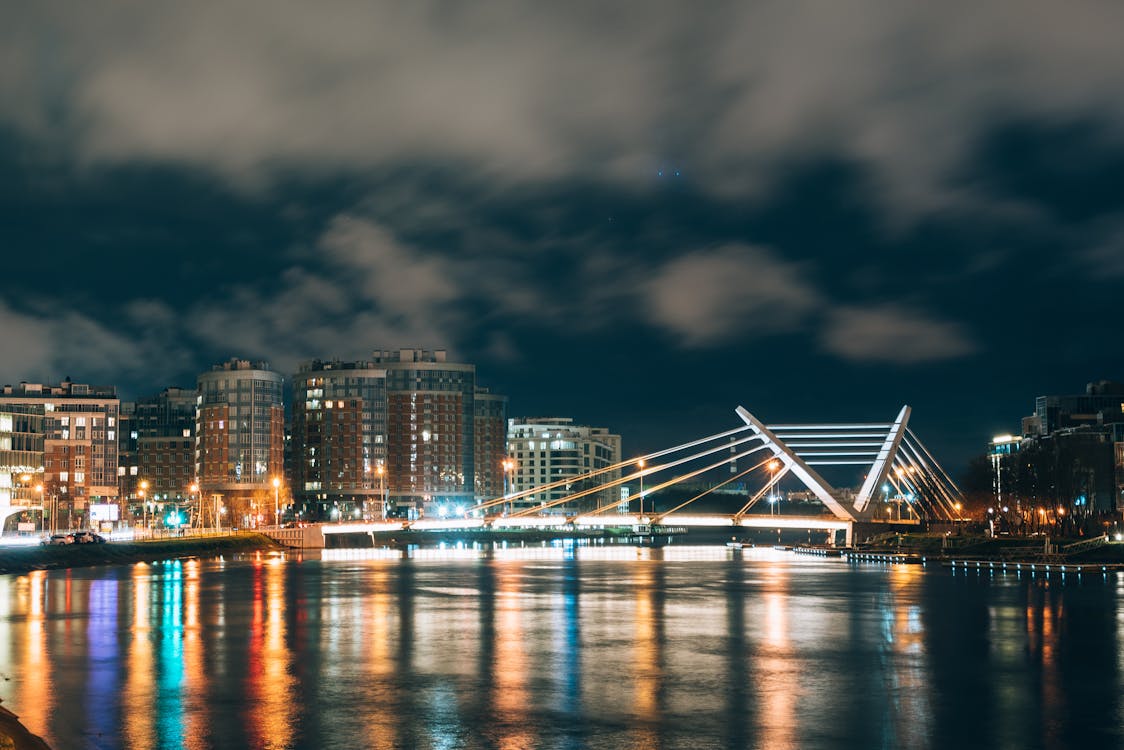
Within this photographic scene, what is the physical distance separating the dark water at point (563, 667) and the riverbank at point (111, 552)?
24.2 m

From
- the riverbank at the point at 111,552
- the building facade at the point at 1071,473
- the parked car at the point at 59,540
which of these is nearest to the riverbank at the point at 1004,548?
the building facade at the point at 1071,473

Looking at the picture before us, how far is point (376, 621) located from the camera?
2363 inches

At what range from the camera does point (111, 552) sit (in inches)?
4739

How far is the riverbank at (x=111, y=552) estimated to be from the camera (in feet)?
348

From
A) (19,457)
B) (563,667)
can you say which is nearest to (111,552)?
(19,457)

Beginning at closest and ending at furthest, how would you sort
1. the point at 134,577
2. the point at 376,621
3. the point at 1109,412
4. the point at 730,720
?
1. the point at 730,720
2. the point at 376,621
3. the point at 134,577
4. the point at 1109,412

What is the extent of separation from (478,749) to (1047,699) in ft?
60.3

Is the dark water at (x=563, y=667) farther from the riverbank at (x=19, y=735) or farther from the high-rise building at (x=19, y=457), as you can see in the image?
the high-rise building at (x=19, y=457)

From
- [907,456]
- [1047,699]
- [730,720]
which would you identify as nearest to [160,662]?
[730,720]

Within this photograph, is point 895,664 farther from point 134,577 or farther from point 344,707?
point 134,577

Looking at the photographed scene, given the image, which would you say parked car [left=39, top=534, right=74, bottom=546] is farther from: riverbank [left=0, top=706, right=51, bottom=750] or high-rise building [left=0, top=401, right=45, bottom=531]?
riverbank [left=0, top=706, right=51, bottom=750]

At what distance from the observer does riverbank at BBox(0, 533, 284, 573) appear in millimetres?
106000

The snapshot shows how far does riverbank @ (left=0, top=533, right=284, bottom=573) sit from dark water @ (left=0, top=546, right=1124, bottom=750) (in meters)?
24.2

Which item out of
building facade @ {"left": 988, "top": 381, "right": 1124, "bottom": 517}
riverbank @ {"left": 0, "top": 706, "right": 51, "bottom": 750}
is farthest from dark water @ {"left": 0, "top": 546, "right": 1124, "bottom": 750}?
building facade @ {"left": 988, "top": 381, "right": 1124, "bottom": 517}
